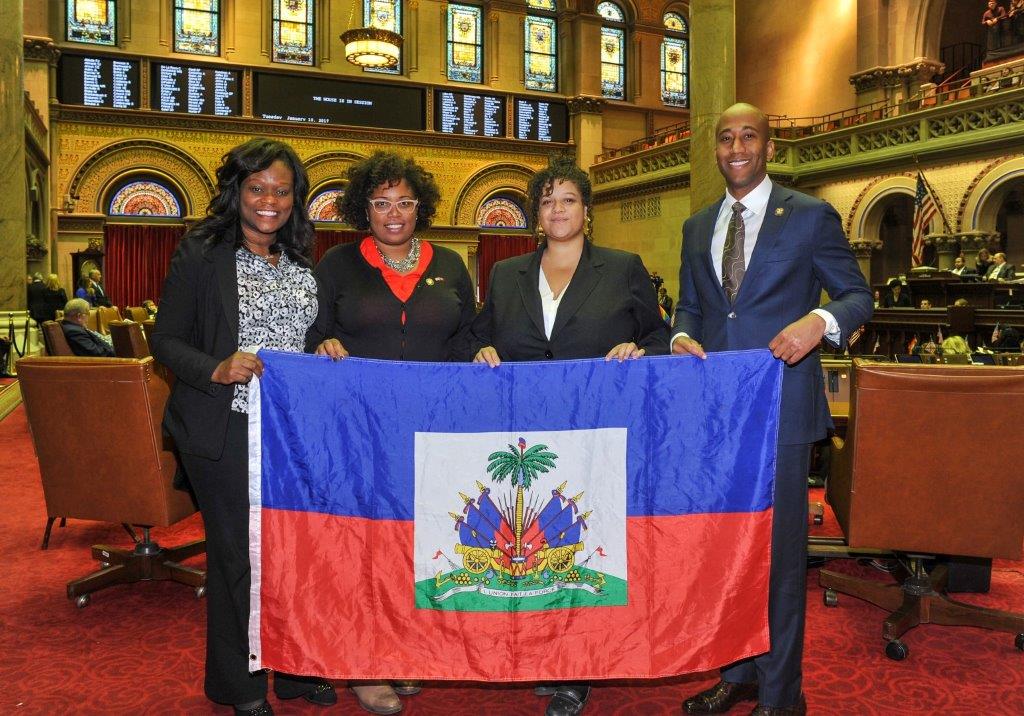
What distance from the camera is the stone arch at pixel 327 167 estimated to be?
776 inches

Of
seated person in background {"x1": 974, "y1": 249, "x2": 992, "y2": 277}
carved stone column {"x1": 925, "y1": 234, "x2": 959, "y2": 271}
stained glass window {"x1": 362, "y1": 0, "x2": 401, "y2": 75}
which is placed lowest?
seated person in background {"x1": 974, "y1": 249, "x2": 992, "y2": 277}

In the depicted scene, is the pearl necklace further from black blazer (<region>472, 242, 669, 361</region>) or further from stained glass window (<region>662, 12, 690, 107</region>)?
stained glass window (<region>662, 12, 690, 107</region>)

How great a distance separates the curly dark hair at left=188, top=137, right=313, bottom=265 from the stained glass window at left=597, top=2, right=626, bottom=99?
21.2 meters

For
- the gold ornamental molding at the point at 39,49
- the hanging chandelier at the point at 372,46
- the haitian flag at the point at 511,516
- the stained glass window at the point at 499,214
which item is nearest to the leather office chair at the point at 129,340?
the haitian flag at the point at 511,516

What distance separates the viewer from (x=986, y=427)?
284 centimetres

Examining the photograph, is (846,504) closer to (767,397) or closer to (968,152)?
(767,397)

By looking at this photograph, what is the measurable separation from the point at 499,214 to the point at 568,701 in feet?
65.4

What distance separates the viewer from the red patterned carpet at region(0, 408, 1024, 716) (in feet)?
8.48

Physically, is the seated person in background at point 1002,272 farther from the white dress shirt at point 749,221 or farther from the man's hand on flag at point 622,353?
the man's hand on flag at point 622,353

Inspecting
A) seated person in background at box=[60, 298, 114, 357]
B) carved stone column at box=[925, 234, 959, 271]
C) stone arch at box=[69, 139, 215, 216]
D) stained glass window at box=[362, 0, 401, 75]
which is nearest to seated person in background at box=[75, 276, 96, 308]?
stone arch at box=[69, 139, 215, 216]

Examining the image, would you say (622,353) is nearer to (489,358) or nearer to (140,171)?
(489,358)

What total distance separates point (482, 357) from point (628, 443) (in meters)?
0.48

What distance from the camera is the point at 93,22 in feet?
60.0

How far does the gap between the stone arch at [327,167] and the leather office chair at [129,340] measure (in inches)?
532
